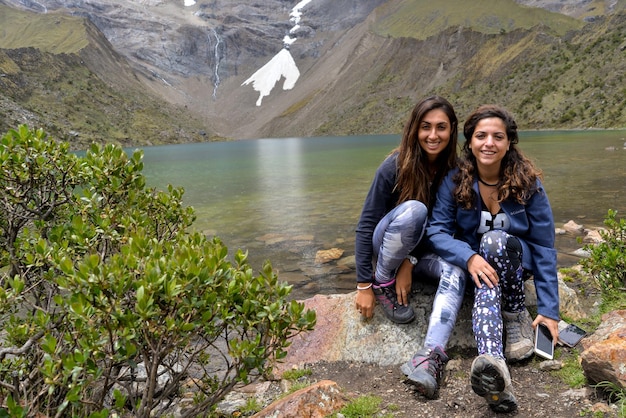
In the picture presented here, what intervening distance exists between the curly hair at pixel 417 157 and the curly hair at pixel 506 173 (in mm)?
209

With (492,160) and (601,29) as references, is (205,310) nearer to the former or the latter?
(492,160)

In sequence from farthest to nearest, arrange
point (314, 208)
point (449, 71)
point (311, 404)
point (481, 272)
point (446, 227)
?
point (449, 71) < point (314, 208) < point (446, 227) < point (481, 272) < point (311, 404)

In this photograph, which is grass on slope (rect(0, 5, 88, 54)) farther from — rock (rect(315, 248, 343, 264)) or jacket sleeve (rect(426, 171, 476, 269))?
jacket sleeve (rect(426, 171, 476, 269))

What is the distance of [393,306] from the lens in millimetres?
4734

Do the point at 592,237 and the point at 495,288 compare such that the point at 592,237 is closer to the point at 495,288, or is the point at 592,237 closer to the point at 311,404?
the point at 495,288

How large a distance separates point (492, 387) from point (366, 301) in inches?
67.4

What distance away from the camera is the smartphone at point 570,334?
430 centimetres

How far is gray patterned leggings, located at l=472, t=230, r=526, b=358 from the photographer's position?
3701 mm

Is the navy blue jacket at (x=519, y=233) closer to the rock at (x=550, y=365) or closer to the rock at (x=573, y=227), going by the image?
the rock at (x=550, y=365)

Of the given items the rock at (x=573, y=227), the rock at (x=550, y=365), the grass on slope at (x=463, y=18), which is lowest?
the rock at (x=573, y=227)

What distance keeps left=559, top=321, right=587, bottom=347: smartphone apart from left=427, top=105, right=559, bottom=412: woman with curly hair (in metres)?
0.29

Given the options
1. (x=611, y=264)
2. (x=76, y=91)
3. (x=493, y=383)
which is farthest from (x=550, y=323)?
(x=76, y=91)

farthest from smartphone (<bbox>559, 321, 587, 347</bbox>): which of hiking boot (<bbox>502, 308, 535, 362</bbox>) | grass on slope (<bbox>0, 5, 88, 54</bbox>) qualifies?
grass on slope (<bbox>0, 5, 88, 54</bbox>)

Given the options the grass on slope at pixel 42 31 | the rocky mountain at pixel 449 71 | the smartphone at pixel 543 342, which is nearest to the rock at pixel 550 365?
the smartphone at pixel 543 342
